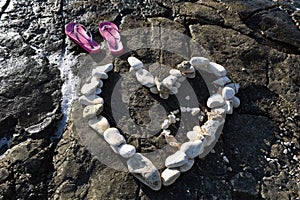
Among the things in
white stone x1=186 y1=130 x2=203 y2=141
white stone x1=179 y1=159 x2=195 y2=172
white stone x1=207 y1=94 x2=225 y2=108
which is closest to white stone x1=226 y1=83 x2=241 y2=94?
white stone x1=207 y1=94 x2=225 y2=108

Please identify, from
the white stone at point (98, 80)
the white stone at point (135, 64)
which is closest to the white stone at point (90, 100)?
the white stone at point (98, 80)

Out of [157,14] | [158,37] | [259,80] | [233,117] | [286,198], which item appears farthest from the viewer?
[157,14]

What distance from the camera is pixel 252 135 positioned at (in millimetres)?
3338

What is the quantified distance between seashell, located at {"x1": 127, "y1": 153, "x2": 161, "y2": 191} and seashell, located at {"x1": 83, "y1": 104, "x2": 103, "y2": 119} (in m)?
0.52

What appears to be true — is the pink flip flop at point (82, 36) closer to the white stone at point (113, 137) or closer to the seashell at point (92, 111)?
the seashell at point (92, 111)

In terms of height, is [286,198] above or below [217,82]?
below

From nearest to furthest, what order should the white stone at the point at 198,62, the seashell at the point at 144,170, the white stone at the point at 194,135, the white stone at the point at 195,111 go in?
the seashell at the point at 144,170
the white stone at the point at 194,135
the white stone at the point at 195,111
the white stone at the point at 198,62

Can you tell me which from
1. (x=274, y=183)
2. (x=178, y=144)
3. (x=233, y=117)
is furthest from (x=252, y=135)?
(x=178, y=144)

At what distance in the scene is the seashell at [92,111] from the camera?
10.8ft

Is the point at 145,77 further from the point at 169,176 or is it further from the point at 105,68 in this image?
the point at 169,176

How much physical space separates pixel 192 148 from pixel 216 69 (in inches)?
36.9

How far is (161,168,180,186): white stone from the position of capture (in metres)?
2.87

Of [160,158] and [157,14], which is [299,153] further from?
[157,14]

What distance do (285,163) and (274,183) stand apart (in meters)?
0.22
